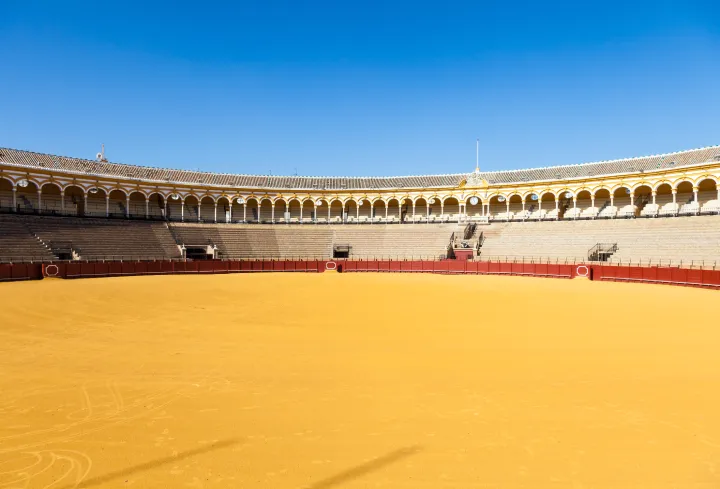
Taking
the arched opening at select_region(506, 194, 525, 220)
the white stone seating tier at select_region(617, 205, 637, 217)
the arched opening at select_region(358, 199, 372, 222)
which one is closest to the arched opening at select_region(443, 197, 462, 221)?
the arched opening at select_region(506, 194, 525, 220)

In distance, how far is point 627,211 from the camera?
37656mm

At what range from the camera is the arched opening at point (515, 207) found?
44.0 m

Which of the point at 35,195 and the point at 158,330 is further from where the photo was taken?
the point at 35,195

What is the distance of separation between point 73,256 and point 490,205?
134 ft

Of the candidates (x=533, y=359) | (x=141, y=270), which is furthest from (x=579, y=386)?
(x=141, y=270)

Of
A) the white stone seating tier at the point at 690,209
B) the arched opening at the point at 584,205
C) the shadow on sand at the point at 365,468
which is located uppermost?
the arched opening at the point at 584,205

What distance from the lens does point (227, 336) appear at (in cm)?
939

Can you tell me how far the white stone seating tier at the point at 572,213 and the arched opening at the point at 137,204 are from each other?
44346 mm

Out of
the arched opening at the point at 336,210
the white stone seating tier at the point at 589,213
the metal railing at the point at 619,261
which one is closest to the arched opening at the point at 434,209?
the arched opening at the point at 336,210

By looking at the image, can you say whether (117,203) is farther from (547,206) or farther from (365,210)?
(547,206)

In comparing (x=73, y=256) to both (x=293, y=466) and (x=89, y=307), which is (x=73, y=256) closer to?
(x=89, y=307)

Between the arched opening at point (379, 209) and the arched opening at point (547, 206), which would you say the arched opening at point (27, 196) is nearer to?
the arched opening at point (379, 209)

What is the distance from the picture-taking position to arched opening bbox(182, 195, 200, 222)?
142 ft

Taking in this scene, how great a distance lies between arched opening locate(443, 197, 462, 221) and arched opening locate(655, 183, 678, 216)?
55.1 feet
